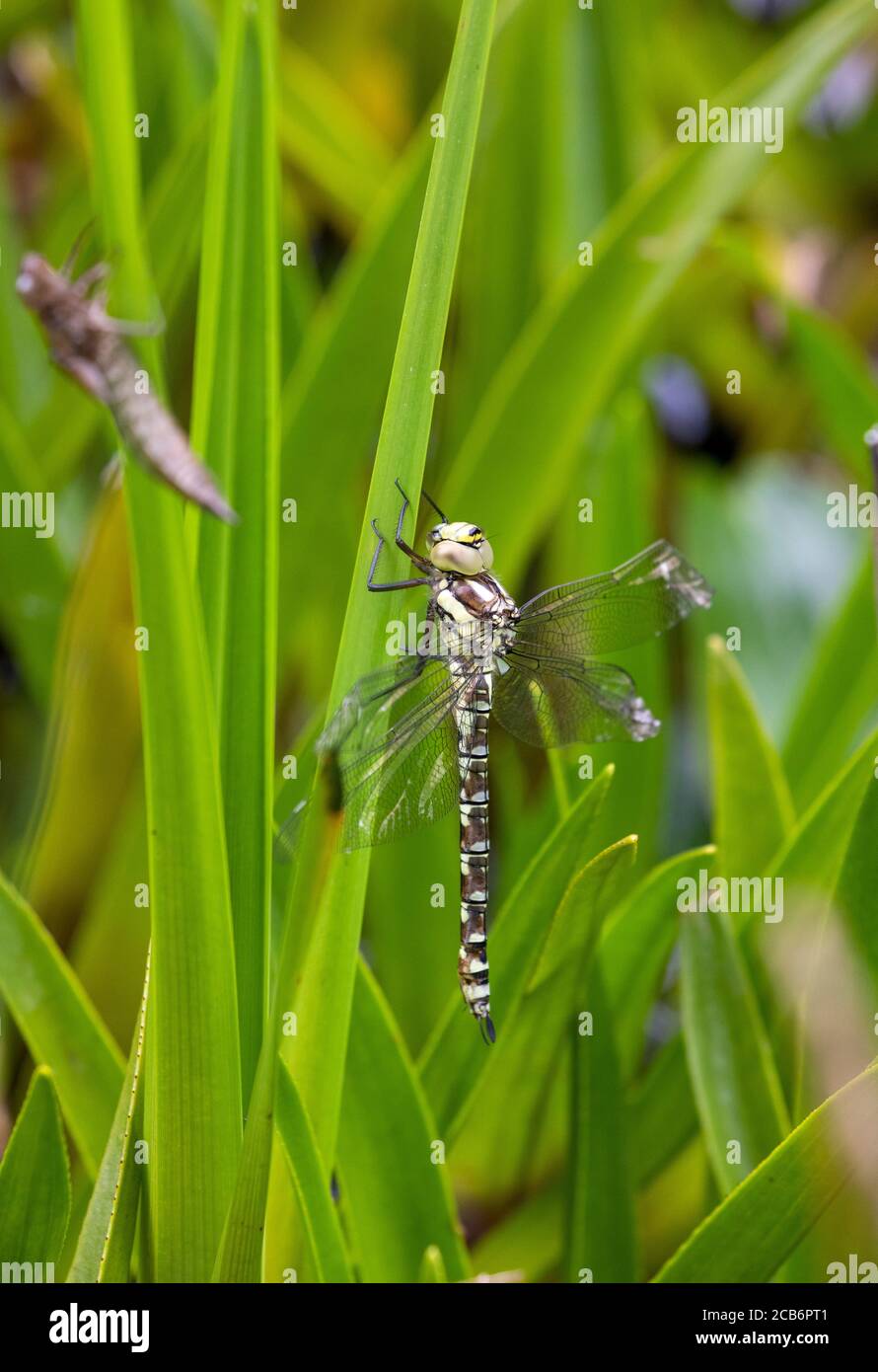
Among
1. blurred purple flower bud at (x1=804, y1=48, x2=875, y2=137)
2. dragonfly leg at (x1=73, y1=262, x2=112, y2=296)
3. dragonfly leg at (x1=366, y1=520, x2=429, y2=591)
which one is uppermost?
blurred purple flower bud at (x1=804, y1=48, x2=875, y2=137)

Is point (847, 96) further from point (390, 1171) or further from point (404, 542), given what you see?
point (390, 1171)

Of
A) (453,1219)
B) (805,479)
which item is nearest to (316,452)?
(453,1219)

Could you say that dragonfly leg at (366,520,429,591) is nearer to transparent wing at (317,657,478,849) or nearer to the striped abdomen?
transparent wing at (317,657,478,849)

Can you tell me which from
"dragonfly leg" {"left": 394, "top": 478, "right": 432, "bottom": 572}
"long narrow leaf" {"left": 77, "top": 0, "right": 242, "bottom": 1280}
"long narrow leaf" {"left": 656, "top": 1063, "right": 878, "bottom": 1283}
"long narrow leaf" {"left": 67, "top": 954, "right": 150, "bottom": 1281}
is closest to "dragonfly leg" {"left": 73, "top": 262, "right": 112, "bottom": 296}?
"long narrow leaf" {"left": 77, "top": 0, "right": 242, "bottom": 1280}

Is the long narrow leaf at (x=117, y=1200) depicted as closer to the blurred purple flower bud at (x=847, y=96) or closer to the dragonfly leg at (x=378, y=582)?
the dragonfly leg at (x=378, y=582)

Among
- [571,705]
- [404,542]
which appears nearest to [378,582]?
[404,542]

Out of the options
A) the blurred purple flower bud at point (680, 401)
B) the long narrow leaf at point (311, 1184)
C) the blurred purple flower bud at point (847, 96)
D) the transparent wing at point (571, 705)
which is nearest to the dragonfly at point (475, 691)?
the transparent wing at point (571, 705)

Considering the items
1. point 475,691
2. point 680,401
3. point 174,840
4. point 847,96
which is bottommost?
point 174,840
